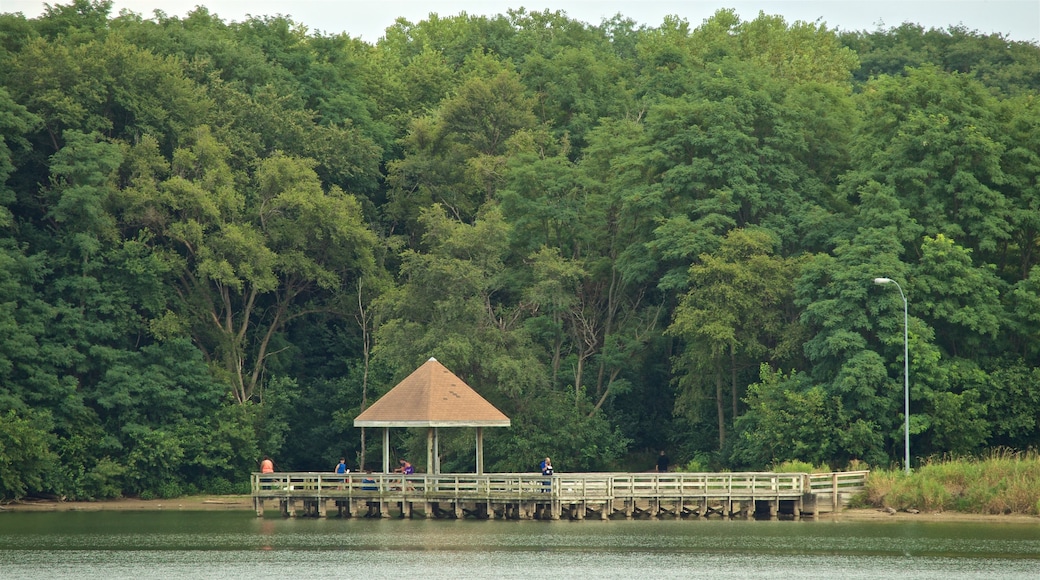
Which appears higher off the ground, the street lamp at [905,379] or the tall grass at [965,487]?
the street lamp at [905,379]

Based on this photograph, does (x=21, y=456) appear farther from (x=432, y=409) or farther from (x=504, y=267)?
(x=504, y=267)

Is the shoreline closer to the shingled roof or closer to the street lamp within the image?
the street lamp

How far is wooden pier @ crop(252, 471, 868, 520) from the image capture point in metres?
49.4

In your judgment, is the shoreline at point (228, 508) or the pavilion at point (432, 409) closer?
the shoreline at point (228, 508)

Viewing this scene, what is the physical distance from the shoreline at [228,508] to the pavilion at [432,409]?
9349 mm

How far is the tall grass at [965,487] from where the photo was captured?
157ft

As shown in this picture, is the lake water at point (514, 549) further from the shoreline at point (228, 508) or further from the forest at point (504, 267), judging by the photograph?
the forest at point (504, 267)

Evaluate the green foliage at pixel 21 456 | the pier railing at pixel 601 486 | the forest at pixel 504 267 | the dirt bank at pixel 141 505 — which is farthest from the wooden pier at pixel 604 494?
the green foliage at pixel 21 456

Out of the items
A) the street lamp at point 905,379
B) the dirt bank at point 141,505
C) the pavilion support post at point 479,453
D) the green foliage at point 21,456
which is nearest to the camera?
the street lamp at point 905,379

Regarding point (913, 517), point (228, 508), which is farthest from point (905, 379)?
point (228, 508)

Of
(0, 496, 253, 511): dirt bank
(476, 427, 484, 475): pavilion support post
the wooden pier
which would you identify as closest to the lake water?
the wooden pier

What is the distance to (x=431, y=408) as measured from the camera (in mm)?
51000

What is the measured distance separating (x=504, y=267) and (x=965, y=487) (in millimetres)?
23035

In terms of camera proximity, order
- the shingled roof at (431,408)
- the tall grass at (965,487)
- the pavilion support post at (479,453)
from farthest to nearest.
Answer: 1. the pavilion support post at (479,453)
2. the shingled roof at (431,408)
3. the tall grass at (965,487)
